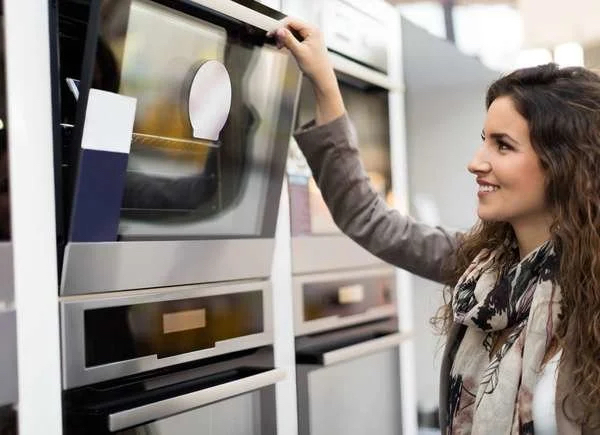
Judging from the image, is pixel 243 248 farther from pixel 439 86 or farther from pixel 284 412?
pixel 439 86

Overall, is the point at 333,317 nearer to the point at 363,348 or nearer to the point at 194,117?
the point at 363,348

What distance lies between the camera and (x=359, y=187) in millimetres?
1527

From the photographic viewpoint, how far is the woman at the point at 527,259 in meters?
1.20

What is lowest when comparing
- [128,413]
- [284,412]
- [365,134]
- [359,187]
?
[284,412]

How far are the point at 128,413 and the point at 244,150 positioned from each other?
57 centimetres

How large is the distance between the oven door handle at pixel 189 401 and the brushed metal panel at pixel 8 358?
157 millimetres

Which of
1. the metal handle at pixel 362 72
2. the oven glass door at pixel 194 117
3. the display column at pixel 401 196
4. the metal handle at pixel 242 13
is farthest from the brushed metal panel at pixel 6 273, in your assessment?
the display column at pixel 401 196

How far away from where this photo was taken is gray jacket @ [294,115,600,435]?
1.48 meters

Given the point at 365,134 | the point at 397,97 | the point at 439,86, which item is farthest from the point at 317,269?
the point at 439,86

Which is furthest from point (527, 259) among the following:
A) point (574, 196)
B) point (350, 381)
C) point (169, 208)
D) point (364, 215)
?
point (350, 381)

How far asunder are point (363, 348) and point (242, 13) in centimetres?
91

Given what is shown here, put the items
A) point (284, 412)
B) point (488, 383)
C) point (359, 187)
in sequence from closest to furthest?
point (488, 383), point (359, 187), point (284, 412)

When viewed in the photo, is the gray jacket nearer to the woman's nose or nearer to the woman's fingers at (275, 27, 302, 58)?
the woman's fingers at (275, 27, 302, 58)

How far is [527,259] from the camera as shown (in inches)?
51.5
